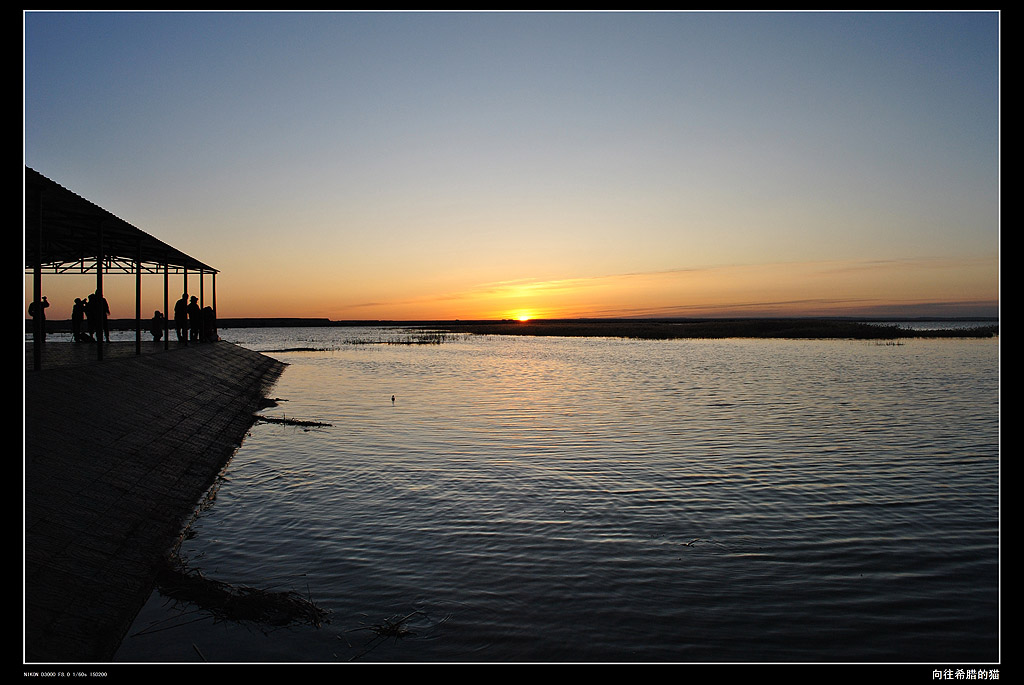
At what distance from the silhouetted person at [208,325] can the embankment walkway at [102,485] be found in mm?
18784

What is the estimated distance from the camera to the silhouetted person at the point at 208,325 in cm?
3884

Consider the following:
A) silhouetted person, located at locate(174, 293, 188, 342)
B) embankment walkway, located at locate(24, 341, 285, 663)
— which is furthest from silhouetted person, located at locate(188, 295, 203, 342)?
embankment walkway, located at locate(24, 341, 285, 663)

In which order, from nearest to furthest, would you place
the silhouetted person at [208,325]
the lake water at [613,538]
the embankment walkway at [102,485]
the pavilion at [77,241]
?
the embankment walkway at [102,485]
the lake water at [613,538]
the pavilion at [77,241]
the silhouetted person at [208,325]

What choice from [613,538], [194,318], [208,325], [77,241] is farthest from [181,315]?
[613,538]

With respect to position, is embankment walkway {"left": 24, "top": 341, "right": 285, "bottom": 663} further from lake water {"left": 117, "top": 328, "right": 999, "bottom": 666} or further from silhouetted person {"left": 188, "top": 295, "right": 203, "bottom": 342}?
silhouetted person {"left": 188, "top": 295, "right": 203, "bottom": 342}

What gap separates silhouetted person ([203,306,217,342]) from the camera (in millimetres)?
38844

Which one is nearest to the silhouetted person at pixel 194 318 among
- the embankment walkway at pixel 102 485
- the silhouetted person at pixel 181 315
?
the silhouetted person at pixel 181 315

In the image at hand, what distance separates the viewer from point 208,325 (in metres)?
39.5

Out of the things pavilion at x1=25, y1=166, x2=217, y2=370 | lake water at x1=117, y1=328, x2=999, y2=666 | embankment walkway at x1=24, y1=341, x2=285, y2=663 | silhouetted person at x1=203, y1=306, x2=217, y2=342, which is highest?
pavilion at x1=25, y1=166, x2=217, y2=370

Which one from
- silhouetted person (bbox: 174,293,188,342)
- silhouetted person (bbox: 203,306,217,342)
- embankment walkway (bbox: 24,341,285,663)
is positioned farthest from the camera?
silhouetted person (bbox: 203,306,217,342)

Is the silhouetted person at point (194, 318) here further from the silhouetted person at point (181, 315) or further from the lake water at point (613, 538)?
the lake water at point (613, 538)

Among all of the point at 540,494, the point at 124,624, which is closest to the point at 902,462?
the point at 540,494

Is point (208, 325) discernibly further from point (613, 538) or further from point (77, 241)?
point (613, 538)

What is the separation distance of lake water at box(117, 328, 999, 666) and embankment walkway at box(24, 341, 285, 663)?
18.7 inches
